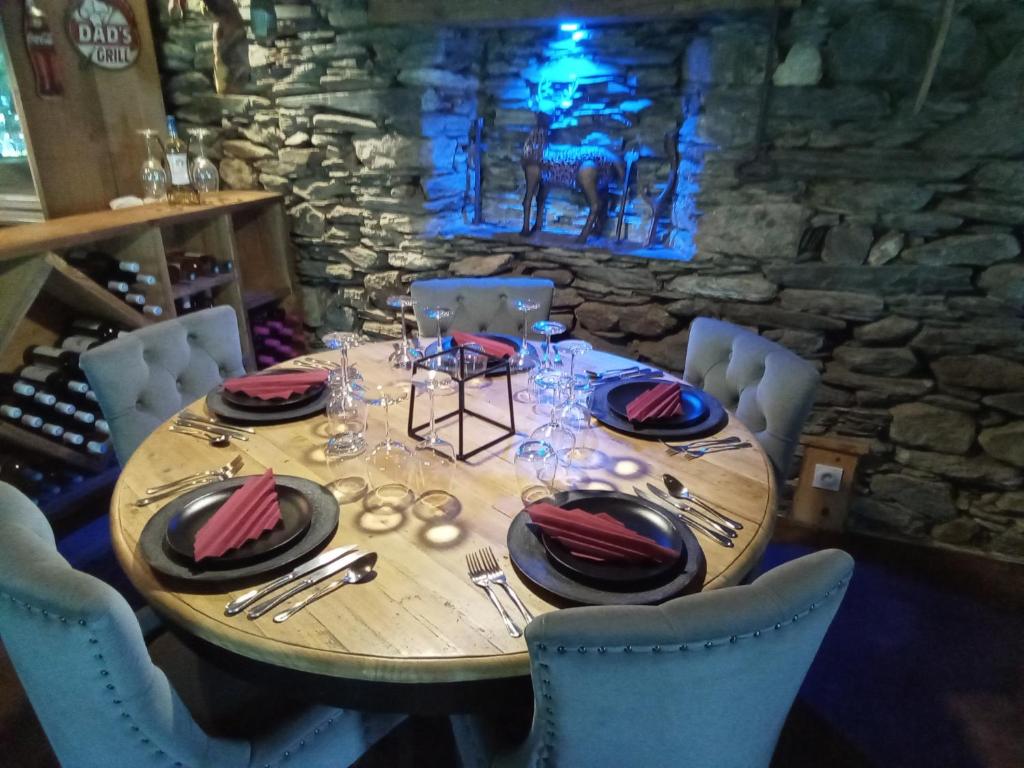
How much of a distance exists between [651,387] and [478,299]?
2.87ft

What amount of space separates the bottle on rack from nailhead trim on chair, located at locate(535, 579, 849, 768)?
249 centimetres

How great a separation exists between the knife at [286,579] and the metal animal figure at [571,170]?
187cm

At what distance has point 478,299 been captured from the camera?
7.55 feet

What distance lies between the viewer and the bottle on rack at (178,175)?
2.53 m

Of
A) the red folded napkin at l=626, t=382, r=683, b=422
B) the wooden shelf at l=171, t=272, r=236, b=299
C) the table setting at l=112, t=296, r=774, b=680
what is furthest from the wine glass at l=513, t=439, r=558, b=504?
the wooden shelf at l=171, t=272, r=236, b=299

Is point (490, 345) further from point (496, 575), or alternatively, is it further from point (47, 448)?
point (47, 448)

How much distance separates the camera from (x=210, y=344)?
6.12ft

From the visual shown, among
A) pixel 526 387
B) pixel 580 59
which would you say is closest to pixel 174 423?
pixel 526 387

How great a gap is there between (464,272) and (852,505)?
5.81 ft

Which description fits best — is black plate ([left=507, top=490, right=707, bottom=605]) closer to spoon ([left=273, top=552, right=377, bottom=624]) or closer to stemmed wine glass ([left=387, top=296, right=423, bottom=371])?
spoon ([left=273, top=552, right=377, bottom=624])

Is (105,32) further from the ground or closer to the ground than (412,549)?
further from the ground

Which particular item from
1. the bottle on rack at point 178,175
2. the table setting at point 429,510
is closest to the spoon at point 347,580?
the table setting at point 429,510

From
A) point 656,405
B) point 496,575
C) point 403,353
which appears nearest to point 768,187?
point 656,405

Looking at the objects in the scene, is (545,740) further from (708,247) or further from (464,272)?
(464,272)
